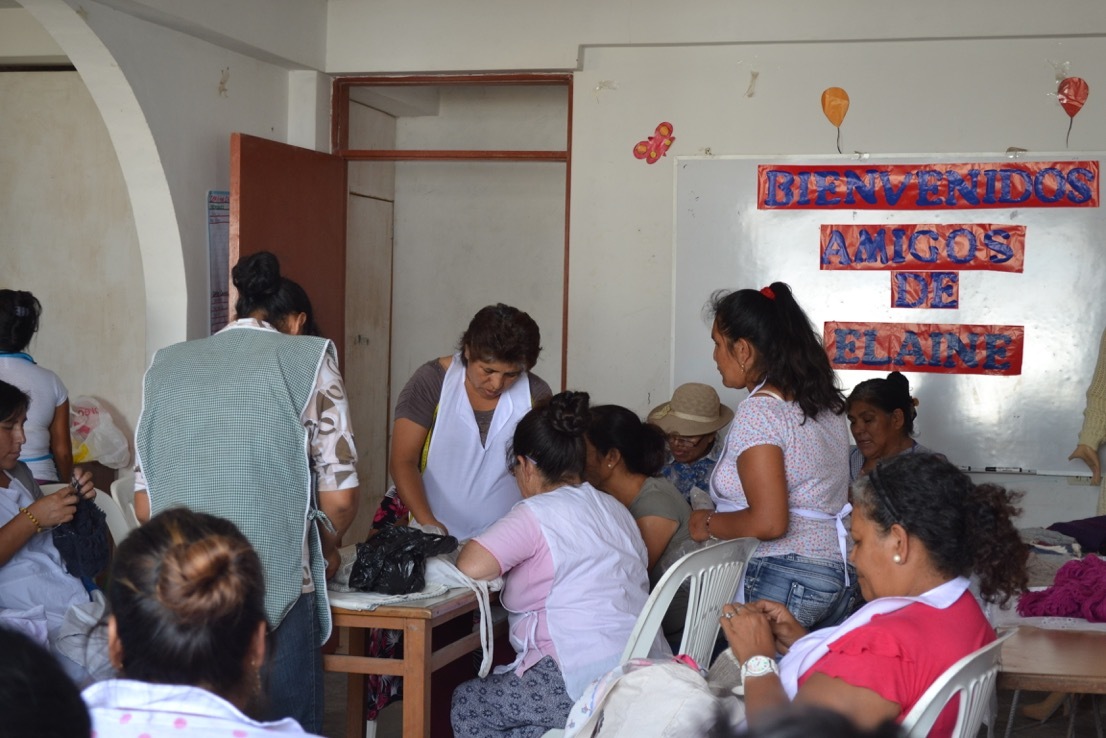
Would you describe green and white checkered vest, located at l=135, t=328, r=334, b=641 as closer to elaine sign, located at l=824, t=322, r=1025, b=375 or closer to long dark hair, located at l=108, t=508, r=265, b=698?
long dark hair, located at l=108, t=508, r=265, b=698

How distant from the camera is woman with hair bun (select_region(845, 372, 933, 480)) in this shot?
4043 mm

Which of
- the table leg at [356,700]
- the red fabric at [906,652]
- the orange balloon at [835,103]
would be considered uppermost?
the orange balloon at [835,103]

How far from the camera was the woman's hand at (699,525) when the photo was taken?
9.34 feet

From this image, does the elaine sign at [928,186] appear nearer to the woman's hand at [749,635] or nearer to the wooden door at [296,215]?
the wooden door at [296,215]

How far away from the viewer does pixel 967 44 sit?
4.86 m

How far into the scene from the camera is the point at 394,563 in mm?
2777

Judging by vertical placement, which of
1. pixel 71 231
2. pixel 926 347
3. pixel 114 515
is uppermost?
pixel 71 231

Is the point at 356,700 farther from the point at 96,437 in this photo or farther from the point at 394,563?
the point at 96,437

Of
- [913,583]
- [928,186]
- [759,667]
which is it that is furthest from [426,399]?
[928,186]

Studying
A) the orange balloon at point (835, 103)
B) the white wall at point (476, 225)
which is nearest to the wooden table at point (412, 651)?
the orange balloon at point (835, 103)

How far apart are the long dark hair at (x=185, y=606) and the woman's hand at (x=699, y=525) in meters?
1.60

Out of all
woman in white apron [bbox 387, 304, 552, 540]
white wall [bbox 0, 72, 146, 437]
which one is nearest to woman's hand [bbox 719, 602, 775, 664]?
woman in white apron [bbox 387, 304, 552, 540]

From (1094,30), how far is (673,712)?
3.88m

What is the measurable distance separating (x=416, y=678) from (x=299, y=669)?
330mm
